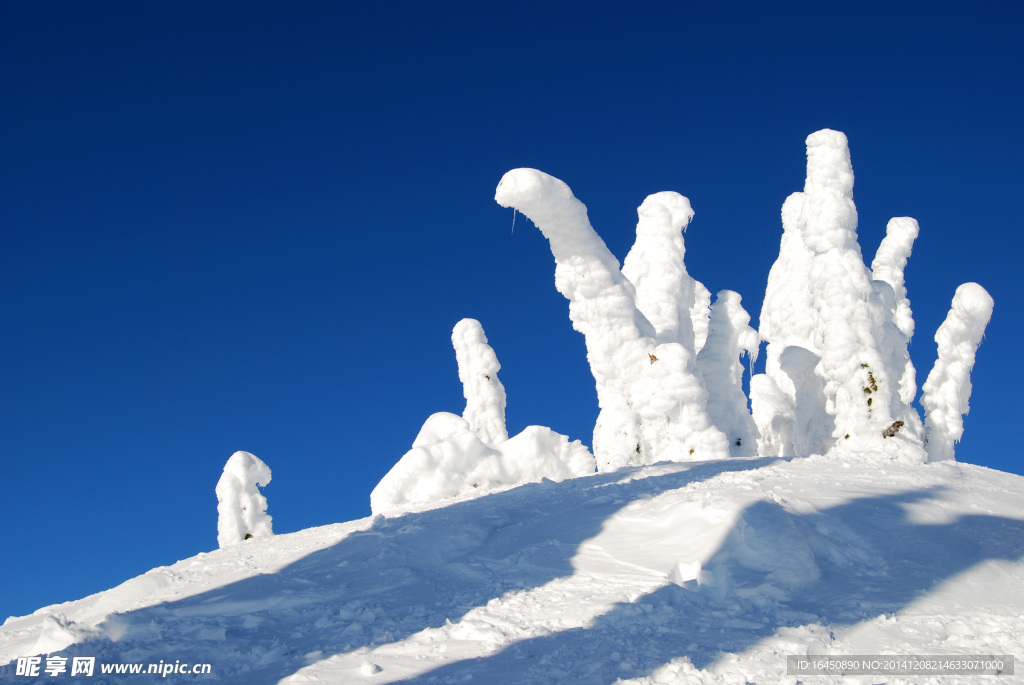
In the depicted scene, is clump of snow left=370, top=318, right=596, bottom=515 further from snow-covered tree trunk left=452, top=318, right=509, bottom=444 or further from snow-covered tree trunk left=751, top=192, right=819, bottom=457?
snow-covered tree trunk left=751, top=192, right=819, bottom=457

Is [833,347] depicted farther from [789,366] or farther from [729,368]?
[729,368]

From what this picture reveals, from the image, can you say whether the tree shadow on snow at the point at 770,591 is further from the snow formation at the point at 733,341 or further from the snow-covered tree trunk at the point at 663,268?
the snow-covered tree trunk at the point at 663,268

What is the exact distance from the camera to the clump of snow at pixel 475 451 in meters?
19.5

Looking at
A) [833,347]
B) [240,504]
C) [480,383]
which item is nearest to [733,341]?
[833,347]

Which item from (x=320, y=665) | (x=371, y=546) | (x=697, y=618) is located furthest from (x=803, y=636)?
(x=371, y=546)

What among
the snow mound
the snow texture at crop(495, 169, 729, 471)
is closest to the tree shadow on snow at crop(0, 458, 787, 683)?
the snow texture at crop(495, 169, 729, 471)

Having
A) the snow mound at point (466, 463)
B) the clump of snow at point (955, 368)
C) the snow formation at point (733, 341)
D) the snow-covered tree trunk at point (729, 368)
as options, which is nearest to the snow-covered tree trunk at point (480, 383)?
the snow mound at point (466, 463)

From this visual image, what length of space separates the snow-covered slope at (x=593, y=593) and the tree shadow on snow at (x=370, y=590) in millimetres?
30

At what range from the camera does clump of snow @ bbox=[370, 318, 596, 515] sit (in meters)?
19.5

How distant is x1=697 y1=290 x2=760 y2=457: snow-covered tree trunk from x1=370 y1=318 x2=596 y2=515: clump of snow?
407 centimetres

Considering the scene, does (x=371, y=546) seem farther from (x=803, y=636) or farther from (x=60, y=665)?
(x=803, y=636)

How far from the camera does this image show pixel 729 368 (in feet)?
71.6

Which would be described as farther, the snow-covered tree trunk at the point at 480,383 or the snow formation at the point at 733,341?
the snow-covered tree trunk at the point at 480,383

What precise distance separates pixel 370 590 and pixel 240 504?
1487 cm
